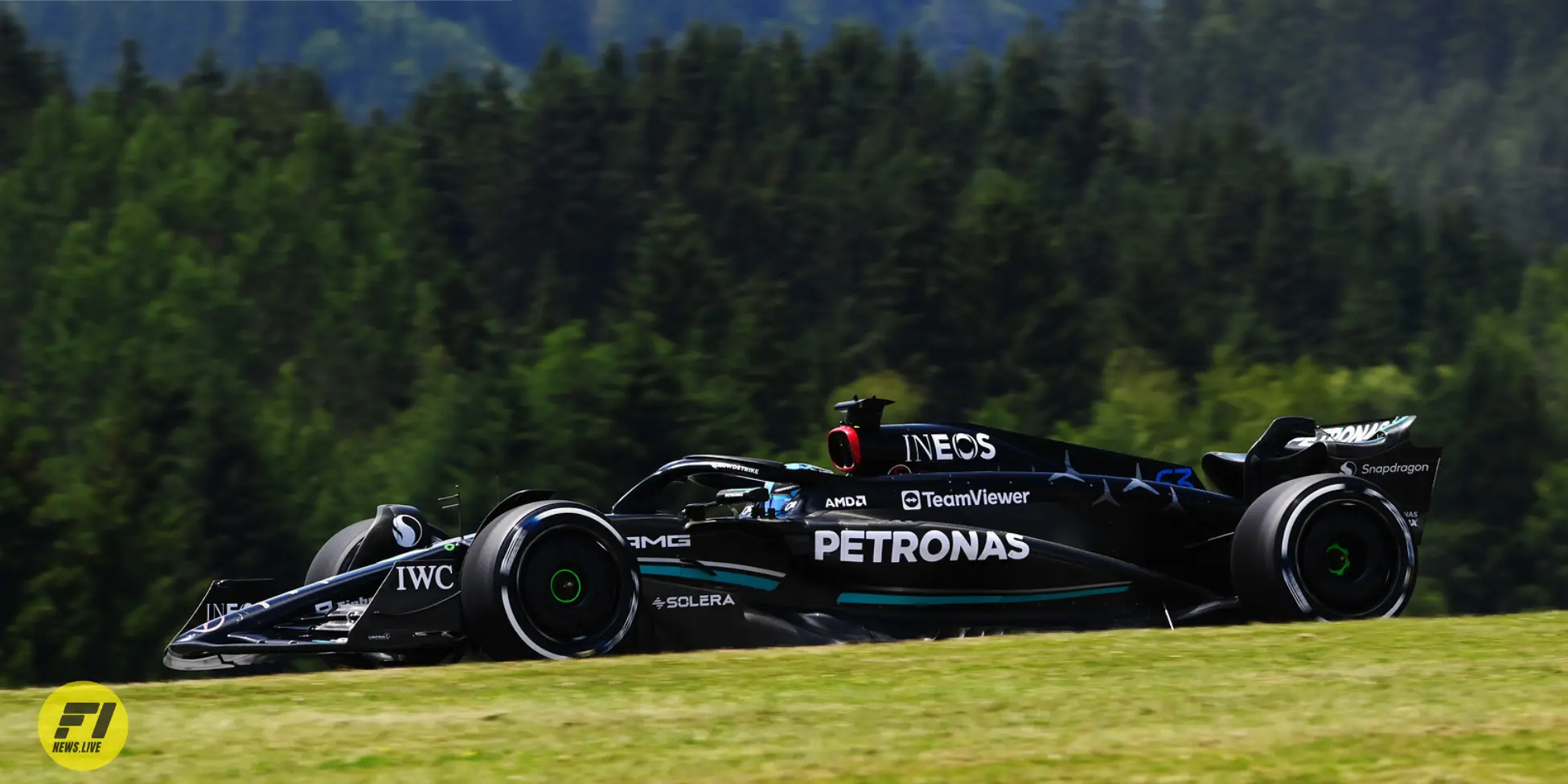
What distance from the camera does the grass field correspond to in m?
7.75

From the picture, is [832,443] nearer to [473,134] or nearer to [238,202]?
[238,202]

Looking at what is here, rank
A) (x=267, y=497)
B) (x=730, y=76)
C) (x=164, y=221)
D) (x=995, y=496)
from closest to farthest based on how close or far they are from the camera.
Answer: (x=995, y=496) → (x=267, y=497) → (x=164, y=221) → (x=730, y=76)

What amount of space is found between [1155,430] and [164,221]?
51.6 meters

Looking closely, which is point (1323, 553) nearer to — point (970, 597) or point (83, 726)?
point (970, 597)

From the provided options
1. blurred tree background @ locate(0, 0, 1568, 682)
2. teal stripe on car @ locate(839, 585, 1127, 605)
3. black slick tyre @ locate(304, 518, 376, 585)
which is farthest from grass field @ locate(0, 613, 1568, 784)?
blurred tree background @ locate(0, 0, 1568, 682)

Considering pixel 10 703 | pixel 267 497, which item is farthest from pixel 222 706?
pixel 267 497

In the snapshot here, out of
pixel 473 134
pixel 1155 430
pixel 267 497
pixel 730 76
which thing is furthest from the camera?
pixel 730 76

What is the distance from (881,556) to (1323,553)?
267 centimetres

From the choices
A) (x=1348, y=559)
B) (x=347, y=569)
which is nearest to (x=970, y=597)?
(x=1348, y=559)

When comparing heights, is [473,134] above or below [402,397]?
above

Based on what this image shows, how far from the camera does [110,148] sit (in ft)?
364

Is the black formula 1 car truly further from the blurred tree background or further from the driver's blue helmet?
the blurred tree background

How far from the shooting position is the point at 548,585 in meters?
11.6

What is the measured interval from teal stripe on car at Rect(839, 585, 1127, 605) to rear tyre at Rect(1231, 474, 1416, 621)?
2.90 ft
